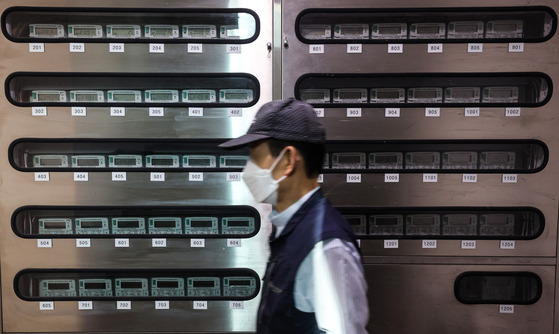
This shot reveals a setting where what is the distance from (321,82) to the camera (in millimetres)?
2203

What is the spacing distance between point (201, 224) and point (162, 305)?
1.50 ft

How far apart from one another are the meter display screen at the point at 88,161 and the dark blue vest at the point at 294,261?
139 centimetres

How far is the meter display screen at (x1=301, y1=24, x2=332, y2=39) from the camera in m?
2.12

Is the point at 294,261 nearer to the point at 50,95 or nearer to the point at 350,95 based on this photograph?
the point at 350,95

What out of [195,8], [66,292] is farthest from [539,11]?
[66,292]

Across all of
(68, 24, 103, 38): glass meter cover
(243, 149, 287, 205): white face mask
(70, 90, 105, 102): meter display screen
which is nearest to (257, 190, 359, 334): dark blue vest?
(243, 149, 287, 205): white face mask

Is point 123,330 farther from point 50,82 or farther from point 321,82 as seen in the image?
point 321,82

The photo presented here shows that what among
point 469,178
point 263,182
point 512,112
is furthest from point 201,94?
point 512,112

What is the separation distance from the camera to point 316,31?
2137mm

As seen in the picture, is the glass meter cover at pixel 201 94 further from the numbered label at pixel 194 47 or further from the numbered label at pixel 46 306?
the numbered label at pixel 46 306

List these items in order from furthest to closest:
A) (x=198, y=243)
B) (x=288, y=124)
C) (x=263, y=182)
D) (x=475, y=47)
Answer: (x=198, y=243)
(x=475, y=47)
(x=263, y=182)
(x=288, y=124)

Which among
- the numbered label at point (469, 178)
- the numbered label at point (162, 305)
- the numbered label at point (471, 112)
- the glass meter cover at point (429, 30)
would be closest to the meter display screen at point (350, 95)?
the glass meter cover at point (429, 30)

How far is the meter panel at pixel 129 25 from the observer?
2.06 meters

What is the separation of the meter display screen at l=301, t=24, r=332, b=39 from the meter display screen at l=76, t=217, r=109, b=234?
1414mm
